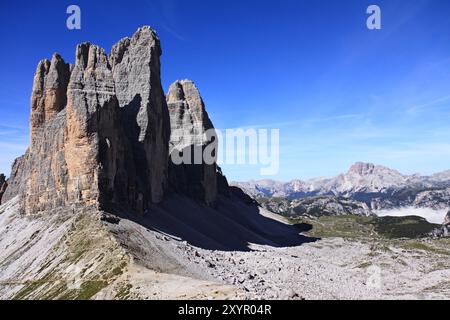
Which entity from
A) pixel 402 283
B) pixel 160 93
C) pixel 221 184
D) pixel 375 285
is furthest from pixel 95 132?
pixel 221 184

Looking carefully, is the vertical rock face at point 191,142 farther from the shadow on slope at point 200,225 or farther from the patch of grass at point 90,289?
the patch of grass at point 90,289

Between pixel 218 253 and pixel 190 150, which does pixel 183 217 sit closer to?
pixel 218 253

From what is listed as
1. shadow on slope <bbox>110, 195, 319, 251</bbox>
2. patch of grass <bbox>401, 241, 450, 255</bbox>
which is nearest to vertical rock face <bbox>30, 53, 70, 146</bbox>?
shadow on slope <bbox>110, 195, 319, 251</bbox>

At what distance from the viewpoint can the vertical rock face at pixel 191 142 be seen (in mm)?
146400

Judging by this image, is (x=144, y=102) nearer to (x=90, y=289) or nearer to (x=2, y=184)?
(x=90, y=289)

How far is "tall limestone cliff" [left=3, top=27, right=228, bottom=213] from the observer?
8262 cm

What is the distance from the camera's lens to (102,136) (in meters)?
84.2

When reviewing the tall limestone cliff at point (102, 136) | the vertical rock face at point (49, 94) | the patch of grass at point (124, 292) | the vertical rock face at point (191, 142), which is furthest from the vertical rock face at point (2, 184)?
the patch of grass at point (124, 292)

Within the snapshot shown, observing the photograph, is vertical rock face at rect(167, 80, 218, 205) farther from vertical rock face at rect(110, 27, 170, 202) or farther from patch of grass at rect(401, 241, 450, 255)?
patch of grass at rect(401, 241, 450, 255)

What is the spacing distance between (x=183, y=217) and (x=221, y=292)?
7568 cm

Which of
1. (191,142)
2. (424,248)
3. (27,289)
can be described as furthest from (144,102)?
(424,248)

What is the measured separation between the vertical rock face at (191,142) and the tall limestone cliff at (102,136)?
801mm

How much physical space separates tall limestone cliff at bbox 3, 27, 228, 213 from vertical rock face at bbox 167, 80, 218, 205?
2.63 ft
